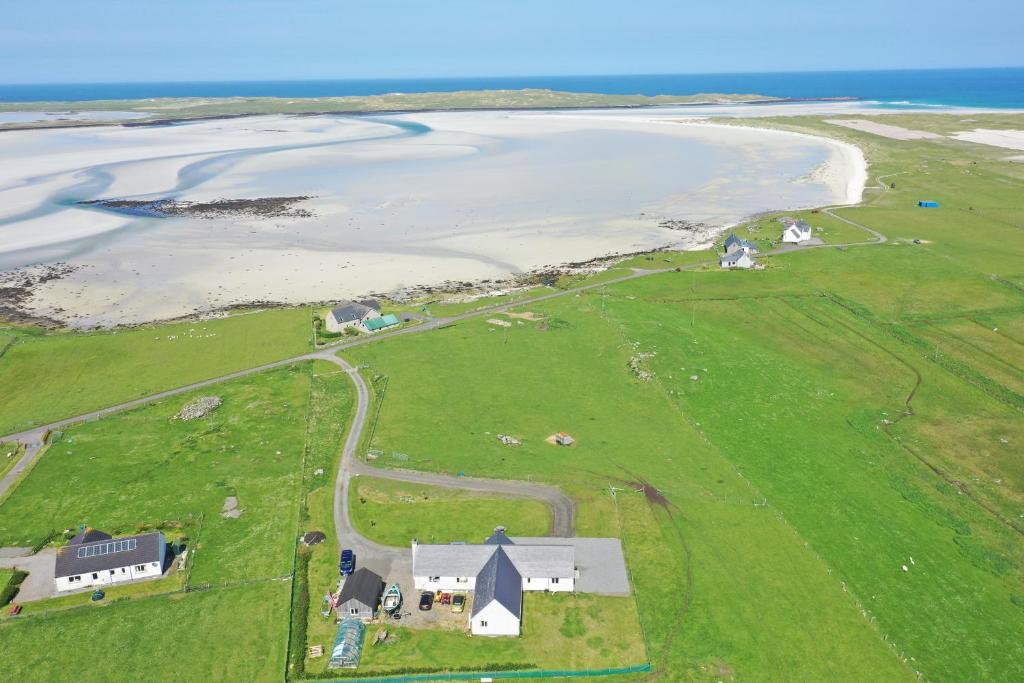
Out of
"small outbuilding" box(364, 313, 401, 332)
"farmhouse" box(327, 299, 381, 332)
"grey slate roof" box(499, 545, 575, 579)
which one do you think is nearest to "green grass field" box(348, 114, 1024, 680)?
"small outbuilding" box(364, 313, 401, 332)

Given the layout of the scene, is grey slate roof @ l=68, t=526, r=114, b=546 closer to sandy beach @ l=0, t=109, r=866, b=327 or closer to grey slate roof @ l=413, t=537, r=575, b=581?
grey slate roof @ l=413, t=537, r=575, b=581

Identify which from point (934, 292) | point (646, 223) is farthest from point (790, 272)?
point (646, 223)

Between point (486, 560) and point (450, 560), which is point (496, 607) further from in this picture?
point (450, 560)

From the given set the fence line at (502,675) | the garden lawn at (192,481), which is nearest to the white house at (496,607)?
the fence line at (502,675)

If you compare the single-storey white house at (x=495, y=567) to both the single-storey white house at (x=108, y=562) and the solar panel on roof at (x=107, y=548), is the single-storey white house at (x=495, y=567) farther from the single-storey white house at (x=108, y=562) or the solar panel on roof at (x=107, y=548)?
the solar panel on roof at (x=107, y=548)

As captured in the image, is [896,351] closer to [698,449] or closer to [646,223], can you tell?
[698,449]

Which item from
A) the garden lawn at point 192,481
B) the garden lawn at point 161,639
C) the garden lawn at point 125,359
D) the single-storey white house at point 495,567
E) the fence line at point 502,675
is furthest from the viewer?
the garden lawn at point 125,359
